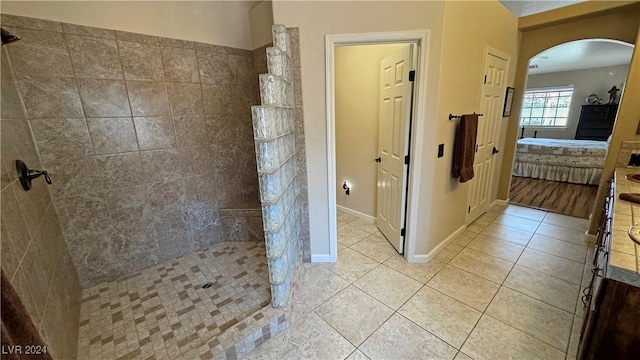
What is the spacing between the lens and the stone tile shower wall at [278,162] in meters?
1.42

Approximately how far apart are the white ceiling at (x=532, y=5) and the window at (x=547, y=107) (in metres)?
5.49

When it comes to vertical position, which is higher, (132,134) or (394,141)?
(132,134)

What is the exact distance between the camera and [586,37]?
2.80 m

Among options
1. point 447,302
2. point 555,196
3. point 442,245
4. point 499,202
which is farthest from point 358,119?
point 555,196

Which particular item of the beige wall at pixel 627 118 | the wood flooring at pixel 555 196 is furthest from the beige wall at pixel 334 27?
the wood flooring at pixel 555 196

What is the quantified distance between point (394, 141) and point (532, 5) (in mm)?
2414

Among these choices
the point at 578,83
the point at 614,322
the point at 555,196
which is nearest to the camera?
the point at 614,322

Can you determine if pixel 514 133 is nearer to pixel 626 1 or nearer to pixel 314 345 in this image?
pixel 626 1

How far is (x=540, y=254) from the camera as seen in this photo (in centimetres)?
247

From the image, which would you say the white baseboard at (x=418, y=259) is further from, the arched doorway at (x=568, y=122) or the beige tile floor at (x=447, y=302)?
the arched doorway at (x=568, y=122)

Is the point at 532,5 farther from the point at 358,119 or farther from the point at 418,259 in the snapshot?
the point at 418,259

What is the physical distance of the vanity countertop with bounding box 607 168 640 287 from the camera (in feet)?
3.01

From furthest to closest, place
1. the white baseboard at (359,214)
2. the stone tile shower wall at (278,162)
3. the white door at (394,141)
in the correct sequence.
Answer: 1. the white baseboard at (359,214)
2. the white door at (394,141)
3. the stone tile shower wall at (278,162)

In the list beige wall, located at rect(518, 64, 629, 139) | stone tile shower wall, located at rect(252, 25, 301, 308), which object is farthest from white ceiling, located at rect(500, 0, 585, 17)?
beige wall, located at rect(518, 64, 629, 139)
